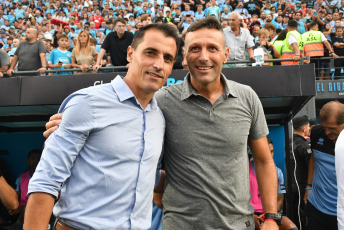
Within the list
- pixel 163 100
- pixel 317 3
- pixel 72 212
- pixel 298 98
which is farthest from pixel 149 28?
pixel 317 3

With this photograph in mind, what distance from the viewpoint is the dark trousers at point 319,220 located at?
4809mm

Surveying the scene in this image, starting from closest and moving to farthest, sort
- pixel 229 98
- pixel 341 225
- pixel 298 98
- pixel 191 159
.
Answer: pixel 191 159 → pixel 229 98 → pixel 341 225 → pixel 298 98

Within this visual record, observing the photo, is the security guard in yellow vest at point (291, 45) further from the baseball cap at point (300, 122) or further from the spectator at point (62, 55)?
the spectator at point (62, 55)

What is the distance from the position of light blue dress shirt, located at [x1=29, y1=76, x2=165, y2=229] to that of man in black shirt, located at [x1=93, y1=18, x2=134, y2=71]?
619 centimetres

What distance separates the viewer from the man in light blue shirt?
1820 mm

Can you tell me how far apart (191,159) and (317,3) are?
1757 cm

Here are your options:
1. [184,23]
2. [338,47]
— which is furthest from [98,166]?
[184,23]

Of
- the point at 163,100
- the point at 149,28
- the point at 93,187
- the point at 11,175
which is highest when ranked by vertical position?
the point at 149,28

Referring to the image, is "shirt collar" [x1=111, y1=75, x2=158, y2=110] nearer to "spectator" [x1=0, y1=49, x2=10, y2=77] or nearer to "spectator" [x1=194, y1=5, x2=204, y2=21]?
"spectator" [x1=0, y1=49, x2=10, y2=77]

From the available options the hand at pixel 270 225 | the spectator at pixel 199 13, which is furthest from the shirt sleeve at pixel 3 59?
the spectator at pixel 199 13

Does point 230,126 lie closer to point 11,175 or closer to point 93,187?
point 93,187

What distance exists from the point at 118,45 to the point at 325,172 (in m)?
5.04

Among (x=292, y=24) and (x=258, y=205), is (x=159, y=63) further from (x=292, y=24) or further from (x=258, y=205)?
(x=292, y=24)

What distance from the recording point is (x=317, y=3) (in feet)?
58.2
